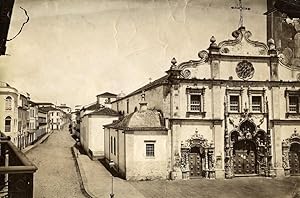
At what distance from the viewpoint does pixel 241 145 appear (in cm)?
1216

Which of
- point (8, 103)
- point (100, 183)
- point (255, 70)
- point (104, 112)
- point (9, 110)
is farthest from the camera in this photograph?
point (104, 112)

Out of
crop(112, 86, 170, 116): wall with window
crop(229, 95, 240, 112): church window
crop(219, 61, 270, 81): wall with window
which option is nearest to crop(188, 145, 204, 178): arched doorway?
crop(112, 86, 170, 116): wall with window

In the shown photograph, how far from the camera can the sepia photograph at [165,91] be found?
8539 millimetres

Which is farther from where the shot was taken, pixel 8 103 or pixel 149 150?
pixel 149 150

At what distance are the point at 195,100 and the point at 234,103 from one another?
1.54 meters

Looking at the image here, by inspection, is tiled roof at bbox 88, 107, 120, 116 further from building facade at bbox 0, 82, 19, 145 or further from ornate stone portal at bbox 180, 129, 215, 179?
building facade at bbox 0, 82, 19, 145

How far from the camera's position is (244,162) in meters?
12.0

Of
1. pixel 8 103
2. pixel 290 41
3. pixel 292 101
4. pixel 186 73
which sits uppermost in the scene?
pixel 290 41

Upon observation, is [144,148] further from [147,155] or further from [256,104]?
[256,104]

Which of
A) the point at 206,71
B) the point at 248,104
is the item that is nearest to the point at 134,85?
the point at 206,71

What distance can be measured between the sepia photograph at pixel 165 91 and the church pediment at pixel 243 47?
4cm

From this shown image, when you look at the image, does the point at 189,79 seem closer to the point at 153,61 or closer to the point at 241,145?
the point at 153,61

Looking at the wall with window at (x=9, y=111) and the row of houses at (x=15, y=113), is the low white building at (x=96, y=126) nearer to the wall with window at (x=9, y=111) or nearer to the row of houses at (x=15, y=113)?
the row of houses at (x=15, y=113)

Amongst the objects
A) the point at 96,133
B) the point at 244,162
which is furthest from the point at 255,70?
the point at 96,133
